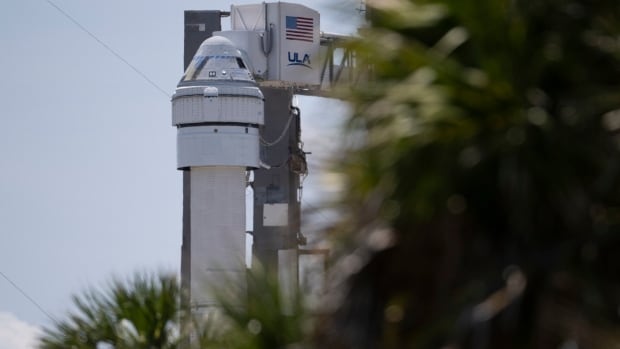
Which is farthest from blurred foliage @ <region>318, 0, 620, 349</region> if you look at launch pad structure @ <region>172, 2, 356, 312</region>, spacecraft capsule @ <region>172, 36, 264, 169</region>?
spacecraft capsule @ <region>172, 36, 264, 169</region>

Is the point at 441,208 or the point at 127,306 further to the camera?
the point at 127,306

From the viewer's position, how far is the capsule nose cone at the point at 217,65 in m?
43.8

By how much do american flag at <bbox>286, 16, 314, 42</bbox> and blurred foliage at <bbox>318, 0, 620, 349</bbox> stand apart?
40.5 meters

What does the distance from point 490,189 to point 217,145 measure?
1480 inches

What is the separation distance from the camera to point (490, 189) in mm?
6480

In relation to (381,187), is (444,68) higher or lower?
higher

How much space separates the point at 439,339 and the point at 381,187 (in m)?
0.77

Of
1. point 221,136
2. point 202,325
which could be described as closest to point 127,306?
point 202,325

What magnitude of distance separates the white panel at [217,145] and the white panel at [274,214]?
13.8 ft

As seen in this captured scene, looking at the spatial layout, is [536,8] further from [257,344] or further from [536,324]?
[257,344]

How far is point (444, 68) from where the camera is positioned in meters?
6.38

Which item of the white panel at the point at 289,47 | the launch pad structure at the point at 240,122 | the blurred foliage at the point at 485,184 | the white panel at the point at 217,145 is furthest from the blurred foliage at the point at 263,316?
the white panel at the point at 289,47

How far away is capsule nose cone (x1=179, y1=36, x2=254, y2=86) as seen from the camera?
43750 millimetres

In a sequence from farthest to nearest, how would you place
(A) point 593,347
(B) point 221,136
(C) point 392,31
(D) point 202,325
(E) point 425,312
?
1. (B) point 221,136
2. (D) point 202,325
3. (C) point 392,31
4. (E) point 425,312
5. (A) point 593,347
